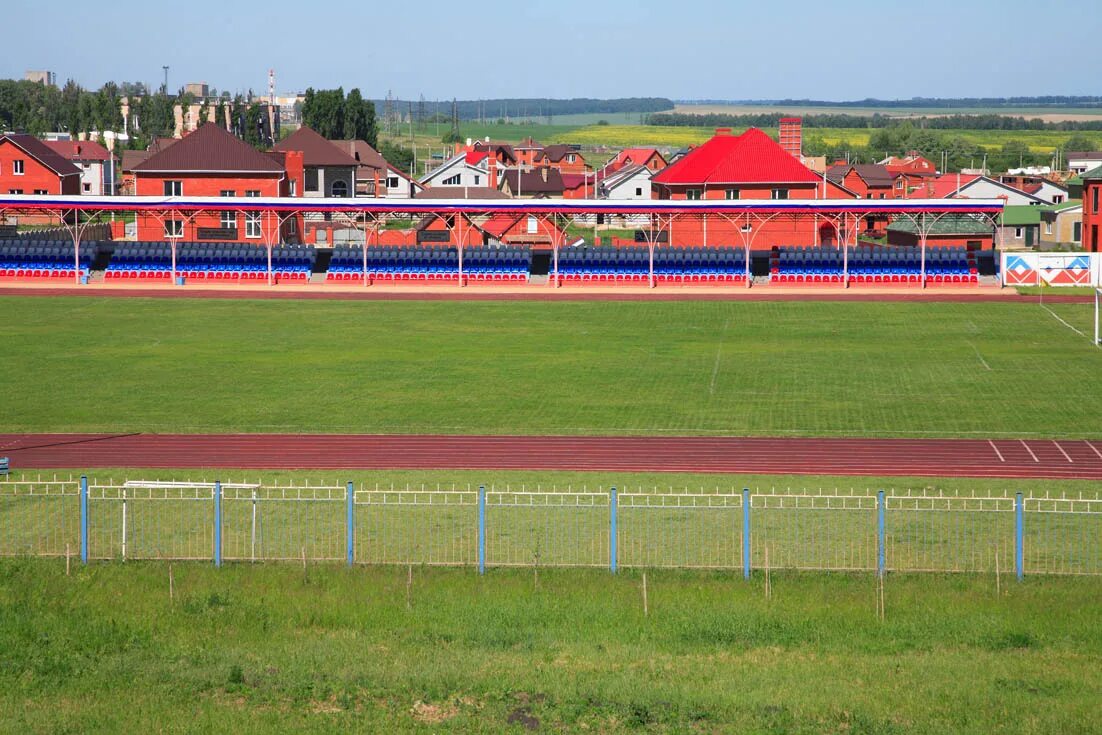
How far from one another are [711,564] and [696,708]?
649 centimetres

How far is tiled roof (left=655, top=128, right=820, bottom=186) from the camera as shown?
85938 mm

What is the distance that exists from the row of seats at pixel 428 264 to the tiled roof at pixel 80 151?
217ft

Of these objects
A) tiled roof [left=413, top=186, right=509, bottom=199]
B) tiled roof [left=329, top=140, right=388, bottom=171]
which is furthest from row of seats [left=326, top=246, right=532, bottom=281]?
tiled roof [left=329, top=140, right=388, bottom=171]

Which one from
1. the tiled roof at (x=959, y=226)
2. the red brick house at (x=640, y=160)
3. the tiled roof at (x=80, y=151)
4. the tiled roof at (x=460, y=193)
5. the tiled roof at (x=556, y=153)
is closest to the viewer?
the tiled roof at (x=959, y=226)

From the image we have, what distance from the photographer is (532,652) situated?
1900cm

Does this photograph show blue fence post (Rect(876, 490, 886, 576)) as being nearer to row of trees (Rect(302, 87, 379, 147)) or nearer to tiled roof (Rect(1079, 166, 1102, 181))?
tiled roof (Rect(1079, 166, 1102, 181))

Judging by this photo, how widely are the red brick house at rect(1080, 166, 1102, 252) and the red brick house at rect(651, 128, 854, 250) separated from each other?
549 inches

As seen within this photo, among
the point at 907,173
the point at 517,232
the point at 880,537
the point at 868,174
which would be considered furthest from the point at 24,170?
the point at 880,537

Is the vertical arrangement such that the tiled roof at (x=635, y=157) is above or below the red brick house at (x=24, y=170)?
above

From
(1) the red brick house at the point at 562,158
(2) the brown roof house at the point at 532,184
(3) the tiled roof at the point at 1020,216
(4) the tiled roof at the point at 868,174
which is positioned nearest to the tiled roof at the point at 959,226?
(3) the tiled roof at the point at 1020,216

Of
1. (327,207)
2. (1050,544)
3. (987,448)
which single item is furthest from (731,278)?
(1050,544)

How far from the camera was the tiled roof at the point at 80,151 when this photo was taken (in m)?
132

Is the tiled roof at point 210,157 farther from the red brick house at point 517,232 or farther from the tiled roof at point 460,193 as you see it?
the tiled roof at point 460,193

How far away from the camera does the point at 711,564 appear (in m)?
23.2
